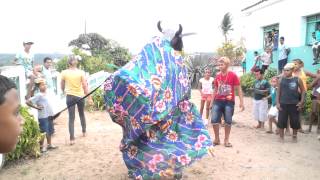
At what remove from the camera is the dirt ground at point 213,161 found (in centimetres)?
510

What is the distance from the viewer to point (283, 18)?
13492 millimetres

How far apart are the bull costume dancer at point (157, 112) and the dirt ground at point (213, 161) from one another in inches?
30.6

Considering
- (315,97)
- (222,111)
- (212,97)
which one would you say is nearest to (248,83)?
(315,97)

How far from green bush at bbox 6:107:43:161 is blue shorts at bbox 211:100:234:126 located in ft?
9.07

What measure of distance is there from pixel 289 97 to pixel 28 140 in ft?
14.0

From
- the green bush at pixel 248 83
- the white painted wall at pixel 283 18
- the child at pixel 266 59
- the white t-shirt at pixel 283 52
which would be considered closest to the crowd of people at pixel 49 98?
the white painted wall at pixel 283 18

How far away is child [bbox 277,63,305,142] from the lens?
6641mm

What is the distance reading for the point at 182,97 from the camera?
4336 millimetres

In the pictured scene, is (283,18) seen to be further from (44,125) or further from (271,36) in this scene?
(44,125)

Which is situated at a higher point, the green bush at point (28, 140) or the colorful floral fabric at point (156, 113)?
the colorful floral fabric at point (156, 113)

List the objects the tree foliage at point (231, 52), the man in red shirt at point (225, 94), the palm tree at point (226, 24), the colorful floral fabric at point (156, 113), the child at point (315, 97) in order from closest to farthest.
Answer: the colorful floral fabric at point (156, 113), the man in red shirt at point (225, 94), the child at point (315, 97), the tree foliage at point (231, 52), the palm tree at point (226, 24)

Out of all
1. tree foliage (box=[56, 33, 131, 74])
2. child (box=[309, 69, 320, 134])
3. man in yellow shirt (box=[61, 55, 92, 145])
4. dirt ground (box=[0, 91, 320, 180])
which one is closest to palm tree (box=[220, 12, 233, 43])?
tree foliage (box=[56, 33, 131, 74])

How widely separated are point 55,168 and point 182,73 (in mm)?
2404

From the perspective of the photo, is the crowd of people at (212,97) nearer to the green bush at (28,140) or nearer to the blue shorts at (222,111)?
the blue shorts at (222,111)
